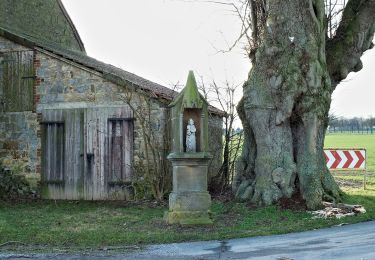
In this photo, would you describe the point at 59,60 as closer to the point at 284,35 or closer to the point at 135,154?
the point at 135,154

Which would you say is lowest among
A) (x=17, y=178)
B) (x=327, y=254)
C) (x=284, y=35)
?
(x=327, y=254)

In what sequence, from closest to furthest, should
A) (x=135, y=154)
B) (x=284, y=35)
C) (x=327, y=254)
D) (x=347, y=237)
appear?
(x=327, y=254) < (x=347, y=237) < (x=284, y=35) < (x=135, y=154)

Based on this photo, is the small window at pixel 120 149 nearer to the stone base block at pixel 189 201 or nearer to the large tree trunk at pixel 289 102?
the large tree trunk at pixel 289 102

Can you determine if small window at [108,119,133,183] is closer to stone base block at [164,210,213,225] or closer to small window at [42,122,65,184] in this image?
small window at [42,122,65,184]

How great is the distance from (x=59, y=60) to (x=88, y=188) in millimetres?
3688

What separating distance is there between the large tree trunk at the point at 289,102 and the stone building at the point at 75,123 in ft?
9.65

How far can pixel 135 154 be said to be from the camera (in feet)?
45.4

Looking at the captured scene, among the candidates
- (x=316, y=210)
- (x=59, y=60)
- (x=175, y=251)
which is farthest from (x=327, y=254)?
(x=59, y=60)

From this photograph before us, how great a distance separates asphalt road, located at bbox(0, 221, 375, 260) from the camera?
7141 mm

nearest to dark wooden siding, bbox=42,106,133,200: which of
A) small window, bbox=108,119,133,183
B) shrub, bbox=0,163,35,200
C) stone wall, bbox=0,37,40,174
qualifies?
small window, bbox=108,119,133,183

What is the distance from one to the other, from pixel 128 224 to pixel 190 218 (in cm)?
126

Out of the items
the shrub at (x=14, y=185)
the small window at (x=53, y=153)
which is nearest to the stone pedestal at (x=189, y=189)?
the small window at (x=53, y=153)

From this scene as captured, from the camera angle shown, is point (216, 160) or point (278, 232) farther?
point (216, 160)

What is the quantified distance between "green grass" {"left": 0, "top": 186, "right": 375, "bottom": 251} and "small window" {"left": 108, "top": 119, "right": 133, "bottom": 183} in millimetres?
1262
